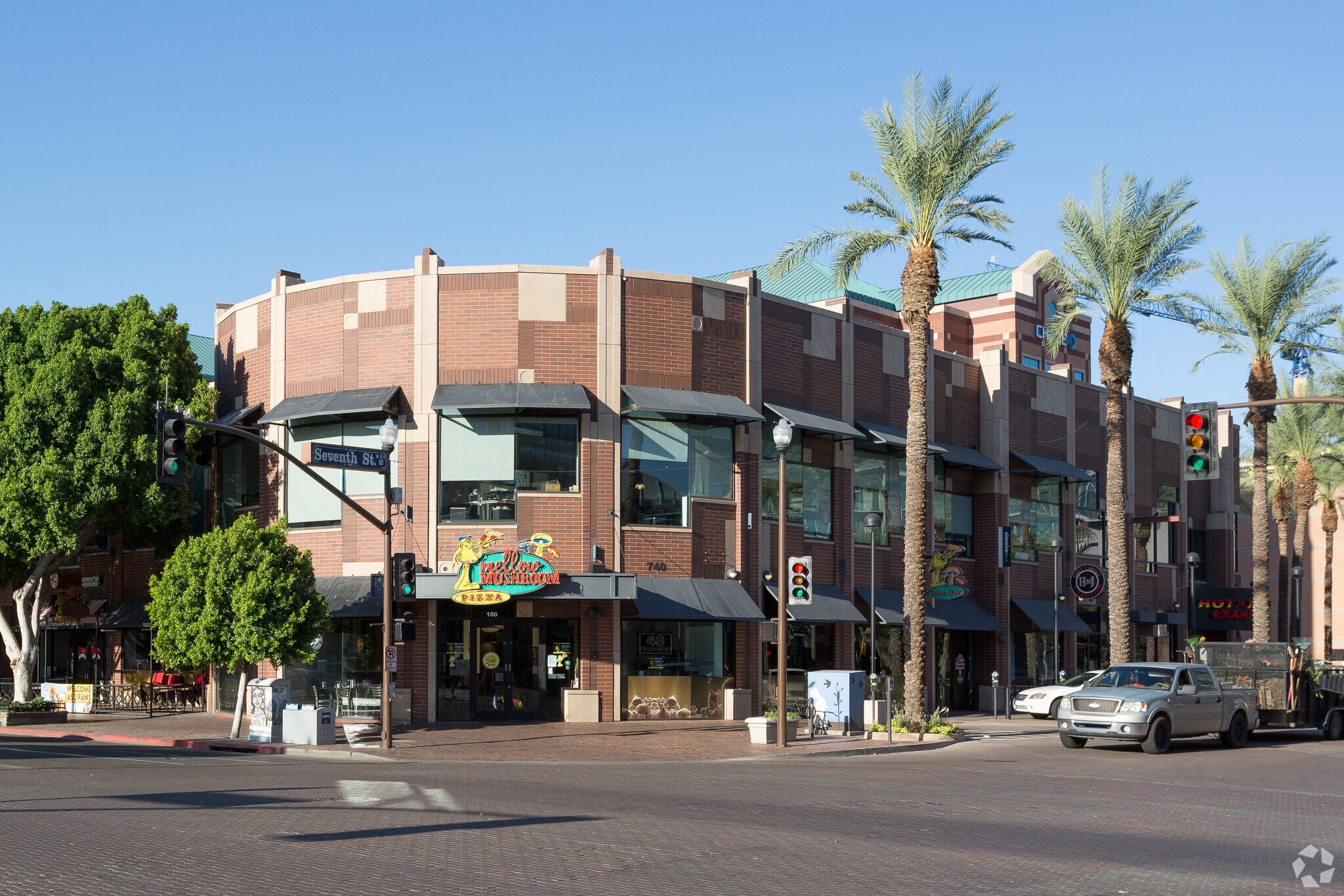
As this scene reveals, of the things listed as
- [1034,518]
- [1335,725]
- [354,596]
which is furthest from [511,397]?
[1034,518]

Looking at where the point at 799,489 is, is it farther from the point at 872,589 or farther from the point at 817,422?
the point at 872,589

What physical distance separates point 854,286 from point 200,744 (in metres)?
51.7

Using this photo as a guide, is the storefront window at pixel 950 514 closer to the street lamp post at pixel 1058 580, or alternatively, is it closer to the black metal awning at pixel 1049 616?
the black metal awning at pixel 1049 616

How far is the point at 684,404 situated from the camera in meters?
34.5

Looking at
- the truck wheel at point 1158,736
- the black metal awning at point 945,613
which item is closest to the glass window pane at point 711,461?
the black metal awning at point 945,613

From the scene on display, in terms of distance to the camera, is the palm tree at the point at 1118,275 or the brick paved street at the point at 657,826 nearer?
the brick paved street at the point at 657,826

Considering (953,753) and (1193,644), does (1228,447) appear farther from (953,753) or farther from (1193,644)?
(953,753)

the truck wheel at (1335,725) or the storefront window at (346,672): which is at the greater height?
the storefront window at (346,672)

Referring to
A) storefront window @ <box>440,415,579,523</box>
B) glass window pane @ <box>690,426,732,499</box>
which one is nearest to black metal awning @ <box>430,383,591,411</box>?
storefront window @ <box>440,415,579,523</box>

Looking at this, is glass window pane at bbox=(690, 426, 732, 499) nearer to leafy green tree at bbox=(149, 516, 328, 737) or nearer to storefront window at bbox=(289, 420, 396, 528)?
storefront window at bbox=(289, 420, 396, 528)

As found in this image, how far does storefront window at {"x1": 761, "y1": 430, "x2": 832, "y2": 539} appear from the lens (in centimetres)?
3769

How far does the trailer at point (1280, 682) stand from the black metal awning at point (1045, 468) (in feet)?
47.9

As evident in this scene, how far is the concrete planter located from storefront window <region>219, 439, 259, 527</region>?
6.63 m

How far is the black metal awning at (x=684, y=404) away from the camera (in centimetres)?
3431
